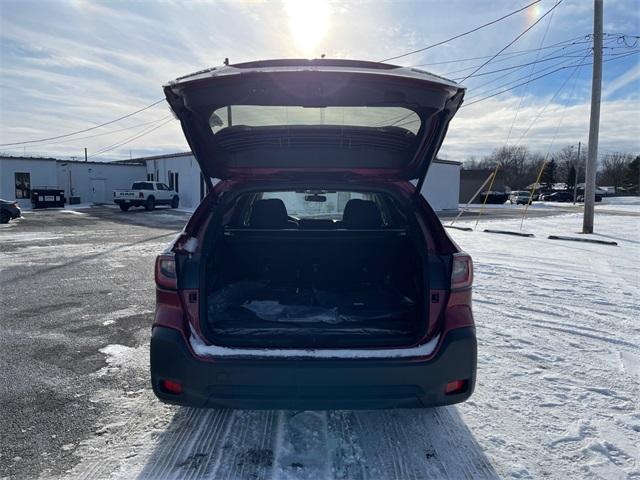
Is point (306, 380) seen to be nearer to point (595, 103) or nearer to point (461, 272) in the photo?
point (461, 272)

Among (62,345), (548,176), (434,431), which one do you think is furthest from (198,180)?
(548,176)

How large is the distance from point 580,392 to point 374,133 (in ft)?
7.78

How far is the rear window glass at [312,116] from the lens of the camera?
243cm

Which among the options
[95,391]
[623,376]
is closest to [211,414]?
[95,391]

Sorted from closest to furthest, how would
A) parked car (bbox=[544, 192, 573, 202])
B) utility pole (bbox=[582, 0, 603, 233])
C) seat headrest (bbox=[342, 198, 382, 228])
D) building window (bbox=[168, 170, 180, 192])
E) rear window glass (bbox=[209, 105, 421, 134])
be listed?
rear window glass (bbox=[209, 105, 421, 134]) → seat headrest (bbox=[342, 198, 382, 228]) → utility pole (bbox=[582, 0, 603, 233]) → building window (bbox=[168, 170, 180, 192]) → parked car (bbox=[544, 192, 573, 202])

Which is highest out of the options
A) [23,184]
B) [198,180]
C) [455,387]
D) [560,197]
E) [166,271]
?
[198,180]

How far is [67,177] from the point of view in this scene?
31.4 meters

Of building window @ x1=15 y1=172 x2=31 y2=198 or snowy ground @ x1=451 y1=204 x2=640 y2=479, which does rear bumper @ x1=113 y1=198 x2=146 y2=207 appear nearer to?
building window @ x1=15 y1=172 x2=31 y2=198

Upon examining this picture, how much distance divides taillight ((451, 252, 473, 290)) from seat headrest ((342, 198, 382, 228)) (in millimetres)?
1242

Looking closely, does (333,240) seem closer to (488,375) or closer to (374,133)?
(374,133)

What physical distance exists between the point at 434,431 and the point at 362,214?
5.89 ft

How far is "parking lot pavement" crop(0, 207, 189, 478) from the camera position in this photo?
2.45 meters

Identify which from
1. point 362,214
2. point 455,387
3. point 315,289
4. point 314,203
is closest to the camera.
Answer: point 455,387

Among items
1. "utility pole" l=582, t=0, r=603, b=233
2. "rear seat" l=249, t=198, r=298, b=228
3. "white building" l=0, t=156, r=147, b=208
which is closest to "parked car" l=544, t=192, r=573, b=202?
"utility pole" l=582, t=0, r=603, b=233
